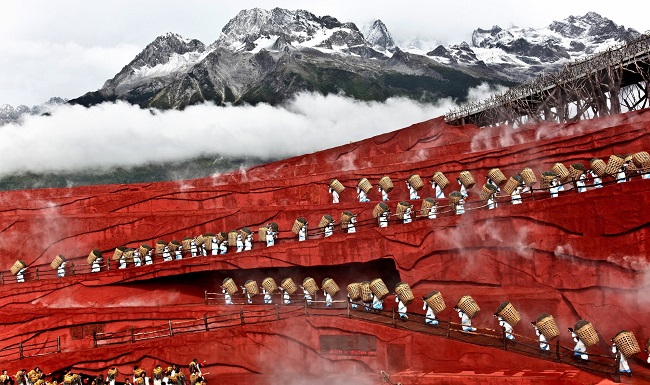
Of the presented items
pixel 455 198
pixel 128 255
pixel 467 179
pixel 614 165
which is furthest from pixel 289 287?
pixel 614 165

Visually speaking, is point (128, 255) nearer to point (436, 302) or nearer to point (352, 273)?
point (352, 273)

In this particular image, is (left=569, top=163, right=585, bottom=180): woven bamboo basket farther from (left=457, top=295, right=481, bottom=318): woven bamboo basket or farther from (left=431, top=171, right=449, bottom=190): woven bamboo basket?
(left=457, top=295, right=481, bottom=318): woven bamboo basket

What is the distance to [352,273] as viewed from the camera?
68.2 ft

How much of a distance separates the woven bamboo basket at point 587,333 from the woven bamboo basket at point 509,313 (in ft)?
5.32

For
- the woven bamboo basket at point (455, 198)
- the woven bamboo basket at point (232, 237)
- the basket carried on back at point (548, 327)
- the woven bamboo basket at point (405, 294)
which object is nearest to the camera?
the basket carried on back at point (548, 327)

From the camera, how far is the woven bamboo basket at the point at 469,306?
15.4m

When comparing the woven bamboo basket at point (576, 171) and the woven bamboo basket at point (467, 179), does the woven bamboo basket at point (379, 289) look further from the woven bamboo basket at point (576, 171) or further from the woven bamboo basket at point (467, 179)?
the woven bamboo basket at point (576, 171)

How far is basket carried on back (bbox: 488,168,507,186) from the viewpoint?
20.3 metres

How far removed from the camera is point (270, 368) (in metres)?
17.7

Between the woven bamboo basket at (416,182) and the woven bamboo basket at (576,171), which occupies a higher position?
the woven bamboo basket at (416,182)

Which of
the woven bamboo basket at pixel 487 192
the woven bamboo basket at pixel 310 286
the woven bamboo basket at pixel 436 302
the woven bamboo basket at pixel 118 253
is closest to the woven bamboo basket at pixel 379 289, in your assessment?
the woven bamboo basket at pixel 436 302

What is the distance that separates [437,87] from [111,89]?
222 feet

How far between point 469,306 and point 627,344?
390cm

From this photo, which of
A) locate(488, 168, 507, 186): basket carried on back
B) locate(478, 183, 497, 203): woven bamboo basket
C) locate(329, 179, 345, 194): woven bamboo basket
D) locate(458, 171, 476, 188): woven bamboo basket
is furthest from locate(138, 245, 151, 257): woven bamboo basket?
locate(488, 168, 507, 186): basket carried on back
